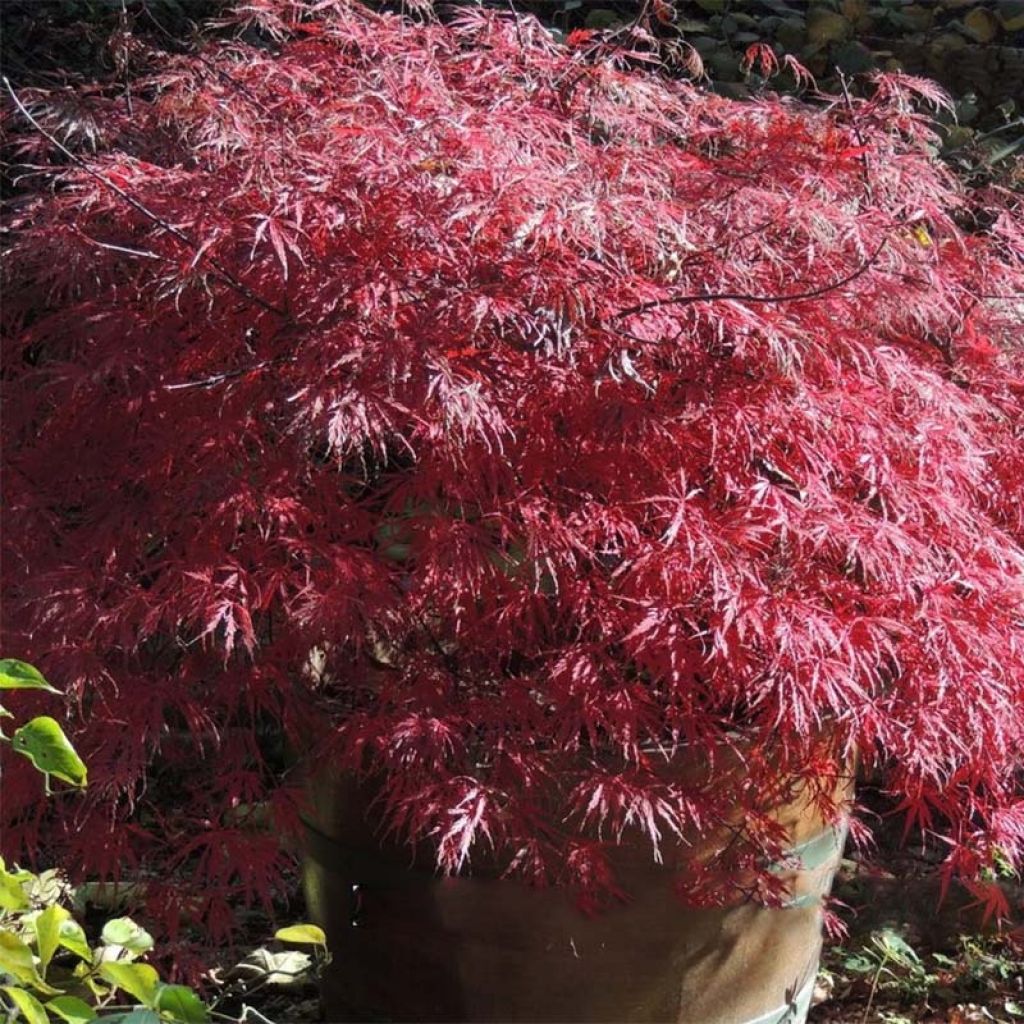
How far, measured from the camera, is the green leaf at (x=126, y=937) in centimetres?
102

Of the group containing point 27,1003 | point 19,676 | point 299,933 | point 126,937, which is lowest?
point 299,933

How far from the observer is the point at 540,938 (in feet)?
5.35

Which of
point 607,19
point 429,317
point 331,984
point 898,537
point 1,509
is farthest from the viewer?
point 607,19

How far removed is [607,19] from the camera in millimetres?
3328

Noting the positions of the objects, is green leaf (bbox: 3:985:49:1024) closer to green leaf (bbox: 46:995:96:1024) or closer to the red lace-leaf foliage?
green leaf (bbox: 46:995:96:1024)

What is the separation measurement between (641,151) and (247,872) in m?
0.98

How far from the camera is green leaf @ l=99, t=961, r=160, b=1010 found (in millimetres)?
912

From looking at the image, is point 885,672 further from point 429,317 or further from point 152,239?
point 152,239

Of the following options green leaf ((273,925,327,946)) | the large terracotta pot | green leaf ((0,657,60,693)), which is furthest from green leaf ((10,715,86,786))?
the large terracotta pot

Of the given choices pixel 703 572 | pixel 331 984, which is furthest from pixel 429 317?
pixel 331 984

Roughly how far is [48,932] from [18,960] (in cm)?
5

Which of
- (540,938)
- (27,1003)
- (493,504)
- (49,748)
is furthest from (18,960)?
(540,938)

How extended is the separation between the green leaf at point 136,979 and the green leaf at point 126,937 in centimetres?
8

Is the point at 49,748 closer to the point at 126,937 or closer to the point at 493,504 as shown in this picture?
the point at 126,937
